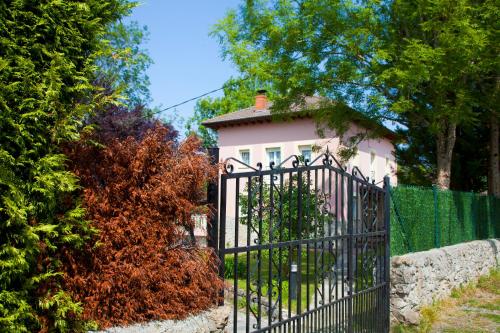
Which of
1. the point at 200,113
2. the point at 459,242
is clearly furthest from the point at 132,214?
the point at 200,113

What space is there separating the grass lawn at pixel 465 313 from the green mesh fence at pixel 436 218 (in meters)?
1.14

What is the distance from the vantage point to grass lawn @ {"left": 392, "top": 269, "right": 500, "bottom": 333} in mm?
8086

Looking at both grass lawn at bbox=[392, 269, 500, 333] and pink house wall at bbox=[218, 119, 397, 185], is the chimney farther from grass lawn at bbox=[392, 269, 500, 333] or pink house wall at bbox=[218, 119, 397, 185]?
grass lawn at bbox=[392, 269, 500, 333]

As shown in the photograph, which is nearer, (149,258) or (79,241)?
(79,241)

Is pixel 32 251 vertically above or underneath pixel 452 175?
underneath

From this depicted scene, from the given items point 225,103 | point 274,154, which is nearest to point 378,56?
point 274,154

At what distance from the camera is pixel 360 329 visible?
6.06 m

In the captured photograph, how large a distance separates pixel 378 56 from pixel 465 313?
5771mm

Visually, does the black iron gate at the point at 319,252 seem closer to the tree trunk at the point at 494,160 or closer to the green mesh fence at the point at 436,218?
the green mesh fence at the point at 436,218

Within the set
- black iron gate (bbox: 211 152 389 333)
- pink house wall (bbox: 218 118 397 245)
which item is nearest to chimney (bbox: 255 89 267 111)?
pink house wall (bbox: 218 118 397 245)

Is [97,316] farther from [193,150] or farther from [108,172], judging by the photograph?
[193,150]

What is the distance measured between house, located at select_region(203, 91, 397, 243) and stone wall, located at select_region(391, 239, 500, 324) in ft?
31.1

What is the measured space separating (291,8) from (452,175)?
27.2 ft

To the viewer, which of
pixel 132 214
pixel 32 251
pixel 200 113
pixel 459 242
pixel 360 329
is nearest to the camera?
pixel 32 251
